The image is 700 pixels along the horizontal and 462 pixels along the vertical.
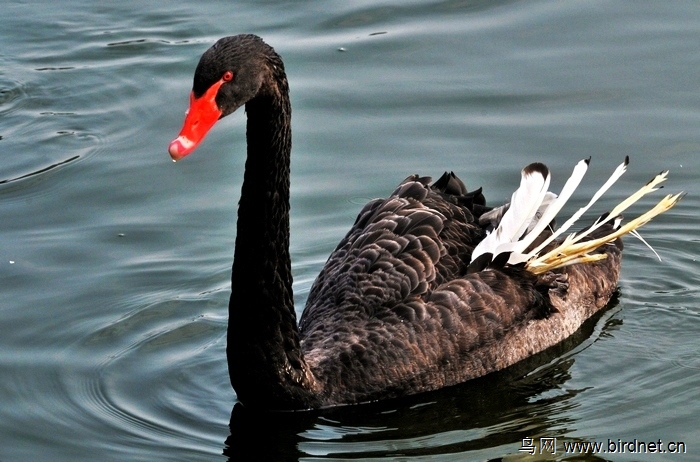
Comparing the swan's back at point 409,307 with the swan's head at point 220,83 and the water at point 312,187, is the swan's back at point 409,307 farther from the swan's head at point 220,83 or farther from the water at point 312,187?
the swan's head at point 220,83

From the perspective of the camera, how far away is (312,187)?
9461 mm

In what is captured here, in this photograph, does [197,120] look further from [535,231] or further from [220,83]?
[535,231]

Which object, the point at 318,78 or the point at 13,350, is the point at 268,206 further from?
the point at 318,78

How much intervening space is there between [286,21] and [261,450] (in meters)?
6.48

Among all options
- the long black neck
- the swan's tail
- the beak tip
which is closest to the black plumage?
the long black neck

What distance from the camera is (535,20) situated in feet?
39.5

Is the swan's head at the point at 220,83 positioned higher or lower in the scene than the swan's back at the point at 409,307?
higher

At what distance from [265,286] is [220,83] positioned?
122 centimetres

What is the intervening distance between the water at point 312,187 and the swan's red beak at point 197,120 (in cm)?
164

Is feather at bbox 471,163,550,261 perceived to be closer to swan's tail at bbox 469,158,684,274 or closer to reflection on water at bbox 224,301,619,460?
swan's tail at bbox 469,158,684,274

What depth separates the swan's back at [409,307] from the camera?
22.9 feet

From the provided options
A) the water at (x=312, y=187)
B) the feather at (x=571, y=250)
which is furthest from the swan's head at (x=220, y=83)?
the feather at (x=571, y=250)

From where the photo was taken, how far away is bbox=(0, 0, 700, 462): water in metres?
6.76

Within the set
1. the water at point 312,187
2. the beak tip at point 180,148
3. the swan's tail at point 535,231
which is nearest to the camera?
the beak tip at point 180,148
